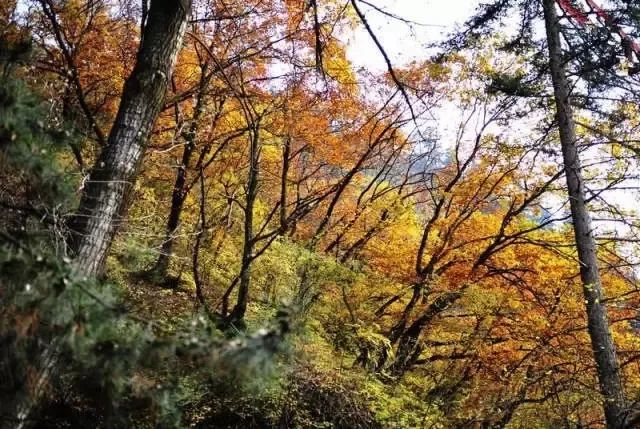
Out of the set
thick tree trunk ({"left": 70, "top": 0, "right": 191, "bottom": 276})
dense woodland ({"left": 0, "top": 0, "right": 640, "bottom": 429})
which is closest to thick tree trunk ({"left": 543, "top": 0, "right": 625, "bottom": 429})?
dense woodland ({"left": 0, "top": 0, "right": 640, "bottom": 429})

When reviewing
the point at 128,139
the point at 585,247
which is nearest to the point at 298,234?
the point at 585,247

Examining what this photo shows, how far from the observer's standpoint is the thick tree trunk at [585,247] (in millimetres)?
7285

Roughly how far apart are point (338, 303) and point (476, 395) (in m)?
3.29

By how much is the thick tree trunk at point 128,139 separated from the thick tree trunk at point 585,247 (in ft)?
21.8

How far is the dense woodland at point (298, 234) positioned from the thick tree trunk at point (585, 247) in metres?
0.04

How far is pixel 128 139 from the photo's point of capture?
13.5 feet

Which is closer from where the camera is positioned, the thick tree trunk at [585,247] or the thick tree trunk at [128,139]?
the thick tree trunk at [128,139]

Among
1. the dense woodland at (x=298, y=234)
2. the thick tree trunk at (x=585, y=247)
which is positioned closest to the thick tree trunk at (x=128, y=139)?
the dense woodland at (x=298, y=234)

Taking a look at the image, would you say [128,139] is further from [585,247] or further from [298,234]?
[298,234]

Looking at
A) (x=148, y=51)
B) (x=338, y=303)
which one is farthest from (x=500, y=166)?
(x=148, y=51)

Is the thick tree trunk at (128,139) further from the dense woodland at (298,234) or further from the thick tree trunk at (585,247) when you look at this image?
the thick tree trunk at (585,247)

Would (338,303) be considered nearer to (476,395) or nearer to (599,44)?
(476,395)

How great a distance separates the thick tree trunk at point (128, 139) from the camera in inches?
152

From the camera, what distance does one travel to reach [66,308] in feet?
7.61
